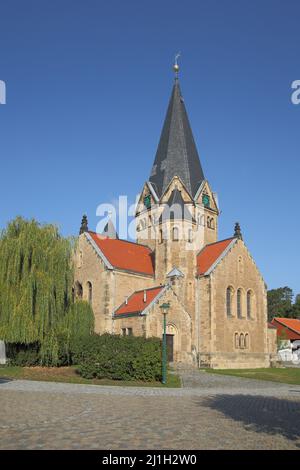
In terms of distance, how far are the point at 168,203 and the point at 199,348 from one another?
560 inches

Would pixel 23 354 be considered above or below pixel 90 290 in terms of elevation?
below

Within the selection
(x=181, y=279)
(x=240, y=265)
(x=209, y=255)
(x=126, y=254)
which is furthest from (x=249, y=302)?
(x=126, y=254)

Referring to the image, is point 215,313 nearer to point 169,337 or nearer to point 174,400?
point 169,337

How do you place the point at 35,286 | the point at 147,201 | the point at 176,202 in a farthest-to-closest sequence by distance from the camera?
the point at 147,201 < the point at 176,202 < the point at 35,286

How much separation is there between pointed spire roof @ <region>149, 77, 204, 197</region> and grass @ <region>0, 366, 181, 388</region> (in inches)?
938

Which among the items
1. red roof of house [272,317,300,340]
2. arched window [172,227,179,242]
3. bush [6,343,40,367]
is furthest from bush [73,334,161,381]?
red roof of house [272,317,300,340]

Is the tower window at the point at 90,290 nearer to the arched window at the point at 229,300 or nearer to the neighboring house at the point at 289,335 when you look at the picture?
the arched window at the point at 229,300

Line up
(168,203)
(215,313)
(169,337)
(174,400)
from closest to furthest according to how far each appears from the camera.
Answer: (174,400)
(169,337)
(215,313)
(168,203)

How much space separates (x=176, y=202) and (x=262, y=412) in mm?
31699

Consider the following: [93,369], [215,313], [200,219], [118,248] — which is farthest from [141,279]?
[93,369]

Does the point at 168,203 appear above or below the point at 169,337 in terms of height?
above

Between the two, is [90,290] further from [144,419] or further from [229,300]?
[144,419]

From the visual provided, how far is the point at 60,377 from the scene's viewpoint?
76.3ft
